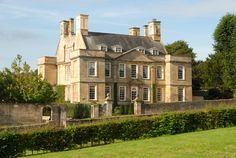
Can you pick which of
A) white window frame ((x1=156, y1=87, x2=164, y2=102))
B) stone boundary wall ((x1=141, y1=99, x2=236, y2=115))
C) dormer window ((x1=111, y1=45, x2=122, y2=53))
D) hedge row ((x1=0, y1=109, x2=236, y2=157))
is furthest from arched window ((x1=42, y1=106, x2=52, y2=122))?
hedge row ((x1=0, y1=109, x2=236, y2=157))

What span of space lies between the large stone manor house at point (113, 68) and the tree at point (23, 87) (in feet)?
20.0

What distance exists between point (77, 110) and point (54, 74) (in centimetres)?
1565

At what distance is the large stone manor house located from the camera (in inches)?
2212

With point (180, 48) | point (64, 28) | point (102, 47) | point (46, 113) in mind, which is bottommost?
point (46, 113)

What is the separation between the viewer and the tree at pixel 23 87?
47.8 meters

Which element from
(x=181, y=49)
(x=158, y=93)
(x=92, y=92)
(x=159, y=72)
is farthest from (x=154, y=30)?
(x=92, y=92)

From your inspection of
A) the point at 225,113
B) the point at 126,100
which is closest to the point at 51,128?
the point at 225,113

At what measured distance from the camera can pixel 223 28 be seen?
2461 inches

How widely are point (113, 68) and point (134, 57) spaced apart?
311 cm

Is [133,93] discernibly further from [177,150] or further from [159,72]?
[177,150]

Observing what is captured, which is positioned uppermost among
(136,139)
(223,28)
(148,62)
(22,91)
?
(223,28)

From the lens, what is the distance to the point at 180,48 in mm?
80188

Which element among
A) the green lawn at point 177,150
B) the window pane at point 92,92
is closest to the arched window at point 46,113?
the window pane at point 92,92

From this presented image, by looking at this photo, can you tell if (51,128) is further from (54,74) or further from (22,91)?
(54,74)
